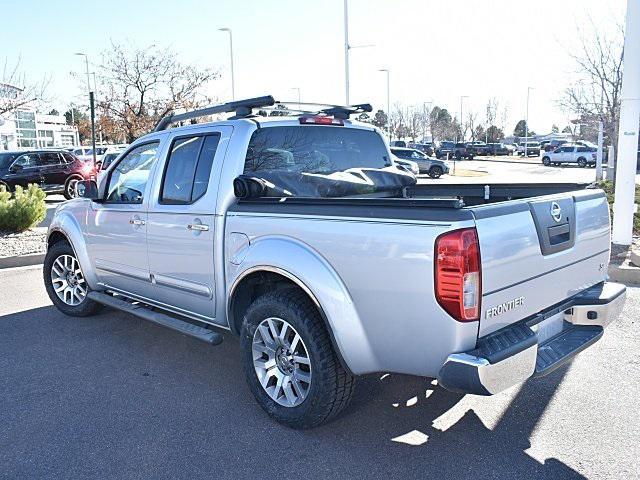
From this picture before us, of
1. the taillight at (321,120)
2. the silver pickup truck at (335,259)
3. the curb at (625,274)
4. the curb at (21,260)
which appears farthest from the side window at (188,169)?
the curb at (21,260)

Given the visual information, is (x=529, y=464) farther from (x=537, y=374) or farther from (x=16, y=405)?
(x=16, y=405)

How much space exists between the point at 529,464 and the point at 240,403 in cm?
191

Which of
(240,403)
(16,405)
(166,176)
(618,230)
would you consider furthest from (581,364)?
(618,230)

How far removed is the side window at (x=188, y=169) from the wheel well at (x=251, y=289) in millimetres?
788

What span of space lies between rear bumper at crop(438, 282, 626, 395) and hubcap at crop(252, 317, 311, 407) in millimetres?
976

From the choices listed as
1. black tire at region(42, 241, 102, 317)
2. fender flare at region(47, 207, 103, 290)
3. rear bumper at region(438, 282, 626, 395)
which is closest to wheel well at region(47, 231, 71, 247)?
black tire at region(42, 241, 102, 317)

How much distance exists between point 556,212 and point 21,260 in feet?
27.5

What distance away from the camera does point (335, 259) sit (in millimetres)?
3152

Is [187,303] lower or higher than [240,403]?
higher

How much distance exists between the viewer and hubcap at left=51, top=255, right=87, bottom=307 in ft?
19.3

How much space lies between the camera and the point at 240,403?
3938 millimetres

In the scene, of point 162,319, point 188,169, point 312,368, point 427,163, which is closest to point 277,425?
point 312,368

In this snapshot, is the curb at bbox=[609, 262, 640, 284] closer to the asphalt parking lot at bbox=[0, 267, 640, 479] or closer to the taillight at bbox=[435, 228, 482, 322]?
the asphalt parking lot at bbox=[0, 267, 640, 479]

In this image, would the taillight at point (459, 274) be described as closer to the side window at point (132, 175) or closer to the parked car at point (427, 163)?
the side window at point (132, 175)
